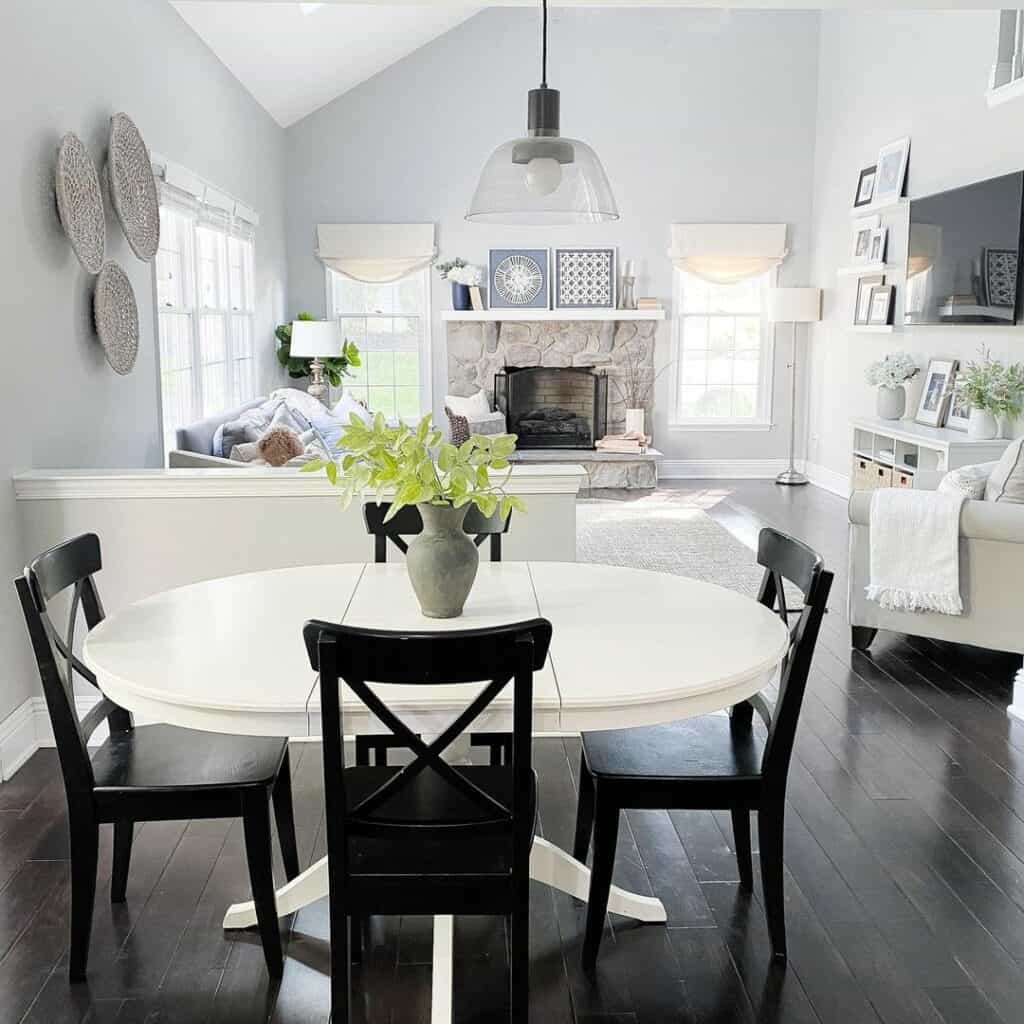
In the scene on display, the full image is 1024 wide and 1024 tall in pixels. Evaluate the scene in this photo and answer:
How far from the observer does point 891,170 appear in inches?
311

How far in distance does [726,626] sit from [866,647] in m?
2.55

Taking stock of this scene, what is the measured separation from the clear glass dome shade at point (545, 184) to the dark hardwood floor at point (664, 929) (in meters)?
1.61

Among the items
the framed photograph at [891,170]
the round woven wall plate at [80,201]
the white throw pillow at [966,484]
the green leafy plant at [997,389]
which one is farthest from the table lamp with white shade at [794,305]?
the round woven wall plate at [80,201]

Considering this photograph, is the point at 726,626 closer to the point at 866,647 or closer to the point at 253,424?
the point at 866,647

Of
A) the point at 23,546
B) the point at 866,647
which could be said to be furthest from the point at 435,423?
the point at 23,546

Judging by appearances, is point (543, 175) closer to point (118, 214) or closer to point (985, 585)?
point (118, 214)

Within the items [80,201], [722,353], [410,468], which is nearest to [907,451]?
[722,353]

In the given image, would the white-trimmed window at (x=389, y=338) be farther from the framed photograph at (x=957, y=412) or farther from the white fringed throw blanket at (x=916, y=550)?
the white fringed throw blanket at (x=916, y=550)

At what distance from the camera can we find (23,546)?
360 cm

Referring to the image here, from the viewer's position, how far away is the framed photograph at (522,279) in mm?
9539

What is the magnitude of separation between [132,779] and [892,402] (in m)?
6.32

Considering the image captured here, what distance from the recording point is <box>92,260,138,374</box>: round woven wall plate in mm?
4125

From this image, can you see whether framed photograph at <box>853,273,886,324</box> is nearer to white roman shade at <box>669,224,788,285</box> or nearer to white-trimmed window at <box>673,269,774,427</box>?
white roman shade at <box>669,224,788,285</box>

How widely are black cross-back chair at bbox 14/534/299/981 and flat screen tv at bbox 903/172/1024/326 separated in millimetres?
5268
